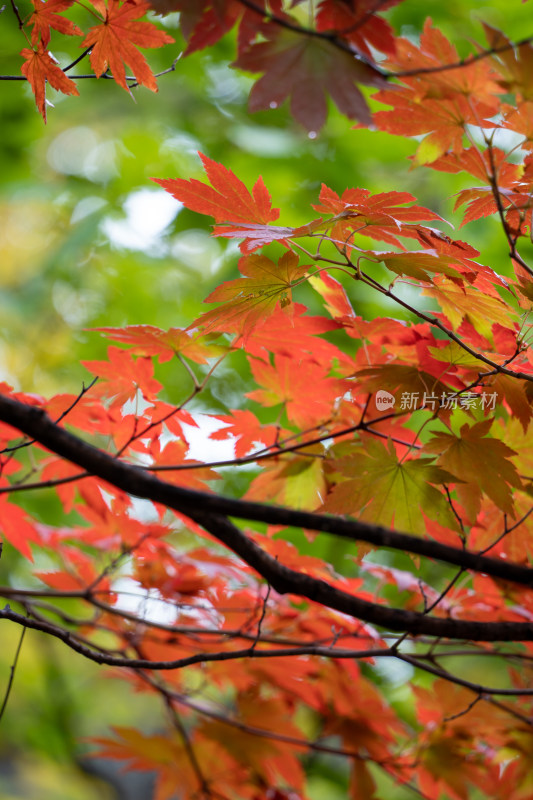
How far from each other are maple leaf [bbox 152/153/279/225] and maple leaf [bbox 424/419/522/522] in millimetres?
310

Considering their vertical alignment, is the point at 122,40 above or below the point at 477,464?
above

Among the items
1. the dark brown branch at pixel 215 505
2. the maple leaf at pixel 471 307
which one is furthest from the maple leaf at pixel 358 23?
the dark brown branch at pixel 215 505

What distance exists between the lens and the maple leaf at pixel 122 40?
69 centimetres

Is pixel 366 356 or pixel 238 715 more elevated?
pixel 366 356

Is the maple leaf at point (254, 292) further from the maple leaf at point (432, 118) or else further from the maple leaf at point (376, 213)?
the maple leaf at point (432, 118)

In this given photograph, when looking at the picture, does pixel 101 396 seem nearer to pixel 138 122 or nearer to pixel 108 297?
pixel 108 297

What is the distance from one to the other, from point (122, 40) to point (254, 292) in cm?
36

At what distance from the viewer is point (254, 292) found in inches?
25.5

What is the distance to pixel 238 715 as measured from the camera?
1.16 meters

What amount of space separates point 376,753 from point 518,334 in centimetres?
91

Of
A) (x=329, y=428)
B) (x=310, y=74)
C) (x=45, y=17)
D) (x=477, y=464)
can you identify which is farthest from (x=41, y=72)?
(x=477, y=464)

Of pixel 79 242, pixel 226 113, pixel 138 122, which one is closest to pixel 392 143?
pixel 226 113

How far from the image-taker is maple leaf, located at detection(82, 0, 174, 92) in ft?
2.26

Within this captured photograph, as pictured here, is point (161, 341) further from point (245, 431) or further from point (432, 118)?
point (432, 118)
